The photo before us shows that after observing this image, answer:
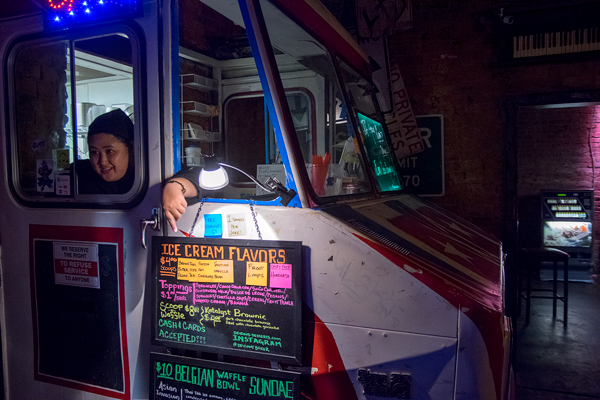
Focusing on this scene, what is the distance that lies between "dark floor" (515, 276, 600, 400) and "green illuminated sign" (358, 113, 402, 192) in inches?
79.5

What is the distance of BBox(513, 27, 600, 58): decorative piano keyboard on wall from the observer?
4.10 meters

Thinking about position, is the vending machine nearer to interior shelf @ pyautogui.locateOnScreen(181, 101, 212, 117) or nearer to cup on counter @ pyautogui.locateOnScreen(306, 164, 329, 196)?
interior shelf @ pyautogui.locateOnScreen(181, 101, 212, 117)

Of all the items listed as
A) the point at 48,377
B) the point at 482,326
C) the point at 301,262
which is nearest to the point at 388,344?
the point at 482,326

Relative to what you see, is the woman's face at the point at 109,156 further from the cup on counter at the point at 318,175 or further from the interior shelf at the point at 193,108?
the interior shelf at the point at 193,108

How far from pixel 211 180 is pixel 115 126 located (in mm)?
834

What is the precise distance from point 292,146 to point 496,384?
1169mm

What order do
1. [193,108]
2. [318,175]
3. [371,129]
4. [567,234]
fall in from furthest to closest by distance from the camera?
[567,234], [193,108], [371,129], [318,175]

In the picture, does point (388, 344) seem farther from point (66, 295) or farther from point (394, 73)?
point (394, 73)

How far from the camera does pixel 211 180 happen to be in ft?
5.61

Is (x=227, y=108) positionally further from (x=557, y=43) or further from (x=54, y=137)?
(x=557, y=43)

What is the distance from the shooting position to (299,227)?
1.56m

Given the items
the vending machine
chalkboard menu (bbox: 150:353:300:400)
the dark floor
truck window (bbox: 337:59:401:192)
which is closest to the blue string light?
truck window (bbox: 337:59:401:192)

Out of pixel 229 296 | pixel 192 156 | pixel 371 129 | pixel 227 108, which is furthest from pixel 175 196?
pixel 227 108

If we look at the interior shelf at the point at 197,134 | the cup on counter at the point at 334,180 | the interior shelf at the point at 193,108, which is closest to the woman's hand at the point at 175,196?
the cup on counter at the point at 334,180
